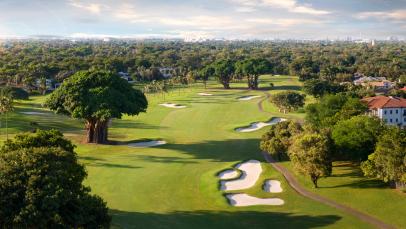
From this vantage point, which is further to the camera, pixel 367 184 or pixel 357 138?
pixel 357 138

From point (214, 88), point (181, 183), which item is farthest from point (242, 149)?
point (214, 88)

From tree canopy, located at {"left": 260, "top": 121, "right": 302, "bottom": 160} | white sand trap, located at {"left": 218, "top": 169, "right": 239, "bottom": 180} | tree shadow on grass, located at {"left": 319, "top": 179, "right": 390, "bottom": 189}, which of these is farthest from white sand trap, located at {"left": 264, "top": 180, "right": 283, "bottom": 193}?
tree canopy, located at {"left": 260, "top": 121, "right": 302, "bottom": 160}

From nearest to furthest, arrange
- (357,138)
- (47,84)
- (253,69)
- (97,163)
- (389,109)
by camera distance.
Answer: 1. (357,138)
2. (97,163)
3. (389,109)
4. (47,84)
5. (253,69)

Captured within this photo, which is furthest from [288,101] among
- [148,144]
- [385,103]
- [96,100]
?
[96,100]

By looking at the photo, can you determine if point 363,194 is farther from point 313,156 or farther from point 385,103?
point 385,103

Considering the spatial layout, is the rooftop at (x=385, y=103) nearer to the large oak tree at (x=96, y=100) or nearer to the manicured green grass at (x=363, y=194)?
the manicured green grass at (x=363, y=194)

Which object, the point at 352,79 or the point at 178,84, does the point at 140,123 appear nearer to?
the point at 178,84

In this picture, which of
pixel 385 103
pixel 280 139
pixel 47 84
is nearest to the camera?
pixel 280 139

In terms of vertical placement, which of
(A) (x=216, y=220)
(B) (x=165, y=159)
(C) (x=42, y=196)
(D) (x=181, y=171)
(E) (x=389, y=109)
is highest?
(C) (x=42, y=196)
